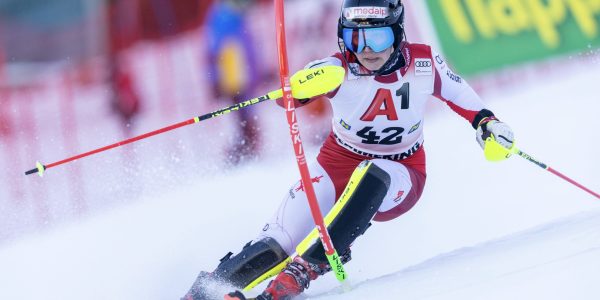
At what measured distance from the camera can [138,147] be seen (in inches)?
256

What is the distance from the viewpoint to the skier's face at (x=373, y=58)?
387cm

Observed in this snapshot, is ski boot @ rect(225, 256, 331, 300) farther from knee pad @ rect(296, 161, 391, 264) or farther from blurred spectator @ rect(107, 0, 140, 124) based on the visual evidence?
blurred spectator @ rect(107, 0, 140, 124)

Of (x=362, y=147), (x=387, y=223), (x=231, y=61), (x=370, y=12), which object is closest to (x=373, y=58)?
(x=370, y=12)

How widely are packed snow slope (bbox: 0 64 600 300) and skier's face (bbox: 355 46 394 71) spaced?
2.98ft

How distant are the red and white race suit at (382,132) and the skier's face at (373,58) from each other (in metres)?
0.08

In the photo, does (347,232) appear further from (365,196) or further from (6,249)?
(6,249)

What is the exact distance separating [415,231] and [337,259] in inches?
73.5

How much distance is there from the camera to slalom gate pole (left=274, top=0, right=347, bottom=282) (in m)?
3.58

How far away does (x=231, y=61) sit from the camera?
674cm

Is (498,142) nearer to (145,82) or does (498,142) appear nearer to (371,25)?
(371,25)

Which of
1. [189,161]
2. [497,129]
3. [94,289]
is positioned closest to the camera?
[497,129]

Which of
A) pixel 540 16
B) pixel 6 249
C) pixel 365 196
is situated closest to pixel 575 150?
pixel 540 16

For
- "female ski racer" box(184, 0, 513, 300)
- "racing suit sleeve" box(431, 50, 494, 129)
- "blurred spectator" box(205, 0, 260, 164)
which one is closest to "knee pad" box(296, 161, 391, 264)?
"female ski racer" box(184, 0, 513, 300)

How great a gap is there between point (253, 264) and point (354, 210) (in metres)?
0.52
